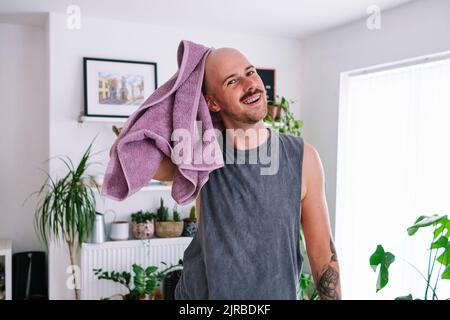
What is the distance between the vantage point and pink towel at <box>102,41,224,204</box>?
1.68 feet

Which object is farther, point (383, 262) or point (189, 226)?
point (189, 226)

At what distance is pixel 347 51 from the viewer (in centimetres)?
240

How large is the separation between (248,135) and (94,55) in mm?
1958

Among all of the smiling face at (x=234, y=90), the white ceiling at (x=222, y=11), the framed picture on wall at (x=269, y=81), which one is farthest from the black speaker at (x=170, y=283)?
the smiling face at (x=234, y=90)

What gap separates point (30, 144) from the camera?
2.62 metres

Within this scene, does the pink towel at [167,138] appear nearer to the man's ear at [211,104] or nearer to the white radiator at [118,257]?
the man's ear at [211,104]

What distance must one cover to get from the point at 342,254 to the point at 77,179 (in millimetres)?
1435

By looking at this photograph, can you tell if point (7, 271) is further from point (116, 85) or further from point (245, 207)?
point (245, 207)

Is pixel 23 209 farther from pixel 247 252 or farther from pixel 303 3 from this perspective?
pixel 247 252

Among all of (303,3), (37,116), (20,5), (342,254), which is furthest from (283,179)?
(37,116)

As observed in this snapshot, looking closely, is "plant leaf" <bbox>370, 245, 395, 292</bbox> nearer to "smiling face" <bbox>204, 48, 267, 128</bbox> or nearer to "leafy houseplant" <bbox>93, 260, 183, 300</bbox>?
"leafy houseplant" <bbox>93, 260, 183, 300</bbox>

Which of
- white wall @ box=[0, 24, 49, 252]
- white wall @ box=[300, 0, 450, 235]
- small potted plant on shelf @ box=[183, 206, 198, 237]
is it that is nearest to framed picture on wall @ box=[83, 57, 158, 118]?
white wall @ box=[0, 24, 49, 252]

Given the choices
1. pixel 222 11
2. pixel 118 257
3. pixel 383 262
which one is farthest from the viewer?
pixel 118 257

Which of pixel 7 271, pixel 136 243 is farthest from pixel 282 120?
pixel 7 271
